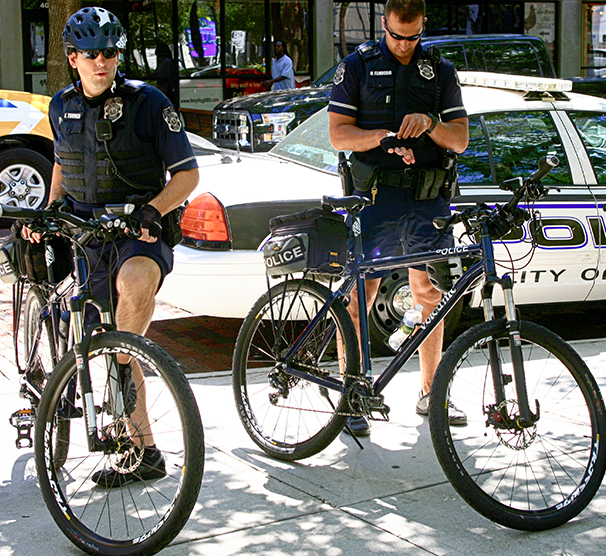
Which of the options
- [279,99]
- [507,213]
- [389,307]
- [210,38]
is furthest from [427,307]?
[210,38]

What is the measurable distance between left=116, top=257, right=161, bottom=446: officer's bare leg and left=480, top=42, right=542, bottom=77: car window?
9440 mm

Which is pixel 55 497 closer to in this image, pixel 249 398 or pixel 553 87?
pixel 249 398

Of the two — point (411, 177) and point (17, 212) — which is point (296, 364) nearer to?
point (411, 177)

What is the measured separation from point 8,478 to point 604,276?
13.0 ft

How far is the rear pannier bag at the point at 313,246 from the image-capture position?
4133 millimetres

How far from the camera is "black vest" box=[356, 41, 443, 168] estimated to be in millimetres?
4547

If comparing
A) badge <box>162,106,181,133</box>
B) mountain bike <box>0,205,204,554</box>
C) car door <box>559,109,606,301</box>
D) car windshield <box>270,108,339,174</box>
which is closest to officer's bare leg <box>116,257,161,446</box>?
mountain bike <box>0,205,204,554</box>

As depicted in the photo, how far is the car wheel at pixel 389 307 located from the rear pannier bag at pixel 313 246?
171 centimetres

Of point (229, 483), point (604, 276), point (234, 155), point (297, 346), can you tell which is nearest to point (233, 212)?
point (234, 155)

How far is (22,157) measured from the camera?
1001 cm

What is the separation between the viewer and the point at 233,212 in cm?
567

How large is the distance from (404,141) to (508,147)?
1.86m

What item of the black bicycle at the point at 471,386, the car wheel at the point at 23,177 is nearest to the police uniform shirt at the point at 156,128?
the black bicycle at the point at 471,386

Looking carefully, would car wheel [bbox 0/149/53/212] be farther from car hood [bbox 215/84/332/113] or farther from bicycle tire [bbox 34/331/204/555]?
bicycle tire [bbox 34/331/204/555]
